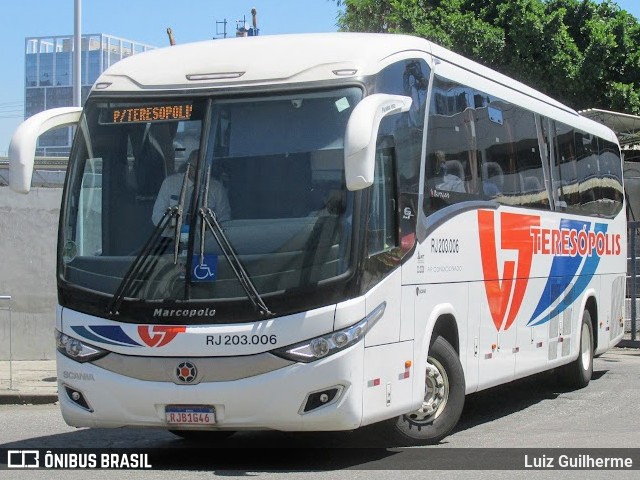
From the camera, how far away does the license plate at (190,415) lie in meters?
8.57

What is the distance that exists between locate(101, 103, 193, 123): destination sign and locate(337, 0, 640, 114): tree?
21222 millimetres

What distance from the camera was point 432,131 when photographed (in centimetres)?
1022

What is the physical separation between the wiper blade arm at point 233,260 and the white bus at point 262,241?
0.05 feet

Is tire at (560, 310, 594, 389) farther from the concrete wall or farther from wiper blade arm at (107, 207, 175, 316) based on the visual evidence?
the concrete wall

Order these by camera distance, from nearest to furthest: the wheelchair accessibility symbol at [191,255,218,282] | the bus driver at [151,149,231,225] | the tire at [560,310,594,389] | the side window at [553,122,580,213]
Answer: the wheelchair accessibility symbol at [191,255,218,282], the bus driver at [151,149,231,225], the side window at [553,122,580,213], the tire at [560,310,594,389]

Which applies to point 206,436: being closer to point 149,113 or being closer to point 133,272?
point 133,272

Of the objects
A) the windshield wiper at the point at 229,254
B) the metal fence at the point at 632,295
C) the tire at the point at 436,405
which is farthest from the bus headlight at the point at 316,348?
the metal fence at the point at 632,295

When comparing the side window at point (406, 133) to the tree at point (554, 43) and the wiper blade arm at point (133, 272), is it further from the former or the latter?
the tree at point (554, 43)

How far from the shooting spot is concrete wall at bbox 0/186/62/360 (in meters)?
17.4

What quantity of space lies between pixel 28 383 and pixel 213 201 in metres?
7.05

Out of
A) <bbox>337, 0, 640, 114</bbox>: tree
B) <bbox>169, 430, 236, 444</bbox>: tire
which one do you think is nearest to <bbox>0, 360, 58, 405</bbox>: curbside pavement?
<bbox>169, 430, 236, 444</bbox>: tire

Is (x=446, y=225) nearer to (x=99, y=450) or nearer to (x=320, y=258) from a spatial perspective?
(x=320, y=258)

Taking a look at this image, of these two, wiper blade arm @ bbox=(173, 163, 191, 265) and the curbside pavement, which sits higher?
wiper blade arm @ bbox=(173, 163, 191, 265)

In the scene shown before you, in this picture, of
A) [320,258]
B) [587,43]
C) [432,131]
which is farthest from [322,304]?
[587,43]
